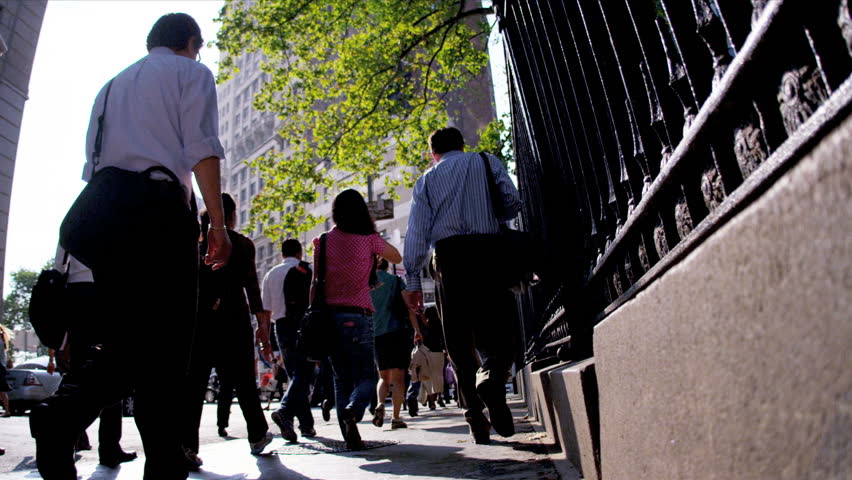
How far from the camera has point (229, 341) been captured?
4.43m

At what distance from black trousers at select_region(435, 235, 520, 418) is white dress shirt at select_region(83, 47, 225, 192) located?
5.46ft

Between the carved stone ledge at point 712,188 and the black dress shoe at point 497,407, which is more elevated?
the carved stone ledge at point 712,188

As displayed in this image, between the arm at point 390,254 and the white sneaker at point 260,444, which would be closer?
the white sneaker at point 260,444

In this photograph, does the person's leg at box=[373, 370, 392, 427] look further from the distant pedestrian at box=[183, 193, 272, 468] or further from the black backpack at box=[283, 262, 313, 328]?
the distant pedestrian at box=[183, 193, 272, 468]

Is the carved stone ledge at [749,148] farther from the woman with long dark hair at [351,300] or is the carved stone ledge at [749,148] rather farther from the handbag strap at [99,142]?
the woman with long dark hair at [351,300]

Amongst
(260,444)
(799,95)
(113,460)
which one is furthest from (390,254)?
(799,95)

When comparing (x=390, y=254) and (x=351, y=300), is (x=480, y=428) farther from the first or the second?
(x=390, y=254)

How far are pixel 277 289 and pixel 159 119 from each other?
14.5 feet

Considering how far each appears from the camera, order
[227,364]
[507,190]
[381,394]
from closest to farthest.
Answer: [507,190] < [227,364] < [381,394]

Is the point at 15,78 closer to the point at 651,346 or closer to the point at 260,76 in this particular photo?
the point at 651,346

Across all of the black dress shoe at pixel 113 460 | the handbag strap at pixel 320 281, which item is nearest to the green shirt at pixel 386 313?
the handbag strap at pixel 320 281

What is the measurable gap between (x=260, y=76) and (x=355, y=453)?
61.1m

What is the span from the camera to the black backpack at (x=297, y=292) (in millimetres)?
6457

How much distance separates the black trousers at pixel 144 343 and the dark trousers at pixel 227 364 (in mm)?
1789
